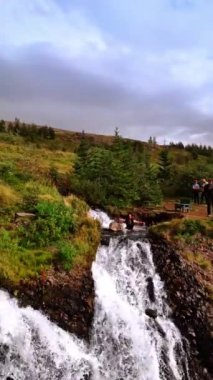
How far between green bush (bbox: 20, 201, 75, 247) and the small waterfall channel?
6.15 feet

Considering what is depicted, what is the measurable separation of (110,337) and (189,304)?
13.4 ft

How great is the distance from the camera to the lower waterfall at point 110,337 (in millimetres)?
16719

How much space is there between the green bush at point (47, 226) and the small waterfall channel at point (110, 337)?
6.15 ft

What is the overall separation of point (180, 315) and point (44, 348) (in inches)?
239

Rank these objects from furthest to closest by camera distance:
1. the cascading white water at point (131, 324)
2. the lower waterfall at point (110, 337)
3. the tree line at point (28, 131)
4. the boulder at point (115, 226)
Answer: the tree line at point (28, 131) → the boulder at point (115, 226) → the cascading white water at point (131, 324) → the lower waterfall at point (110, 337)

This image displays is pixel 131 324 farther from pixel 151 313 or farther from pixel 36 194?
pixel 36 194

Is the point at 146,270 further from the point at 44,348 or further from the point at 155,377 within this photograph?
the point at 44,348

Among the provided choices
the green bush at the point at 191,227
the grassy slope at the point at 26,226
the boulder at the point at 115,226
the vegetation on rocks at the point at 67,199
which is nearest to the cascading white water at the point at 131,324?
the grassy slope at the point at 26,226

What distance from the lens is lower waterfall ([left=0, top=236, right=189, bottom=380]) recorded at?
1672cm

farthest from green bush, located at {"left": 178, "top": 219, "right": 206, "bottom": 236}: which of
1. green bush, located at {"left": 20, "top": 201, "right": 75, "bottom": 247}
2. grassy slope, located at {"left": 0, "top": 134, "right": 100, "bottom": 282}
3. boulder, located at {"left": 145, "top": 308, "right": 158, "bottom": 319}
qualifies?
boulder, located at {"left": 145, "top": 308, "right": 158, "bottom": 319}

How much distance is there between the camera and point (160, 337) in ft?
64.2

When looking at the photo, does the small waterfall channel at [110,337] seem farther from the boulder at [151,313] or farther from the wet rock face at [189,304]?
the wet rock face at [189,304]

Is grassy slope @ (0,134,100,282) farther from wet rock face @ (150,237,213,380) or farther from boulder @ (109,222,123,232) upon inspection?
wet rock face @ (150,237,213,380)

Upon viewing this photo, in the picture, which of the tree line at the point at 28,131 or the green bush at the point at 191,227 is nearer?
the green bush at the point at 191,227
